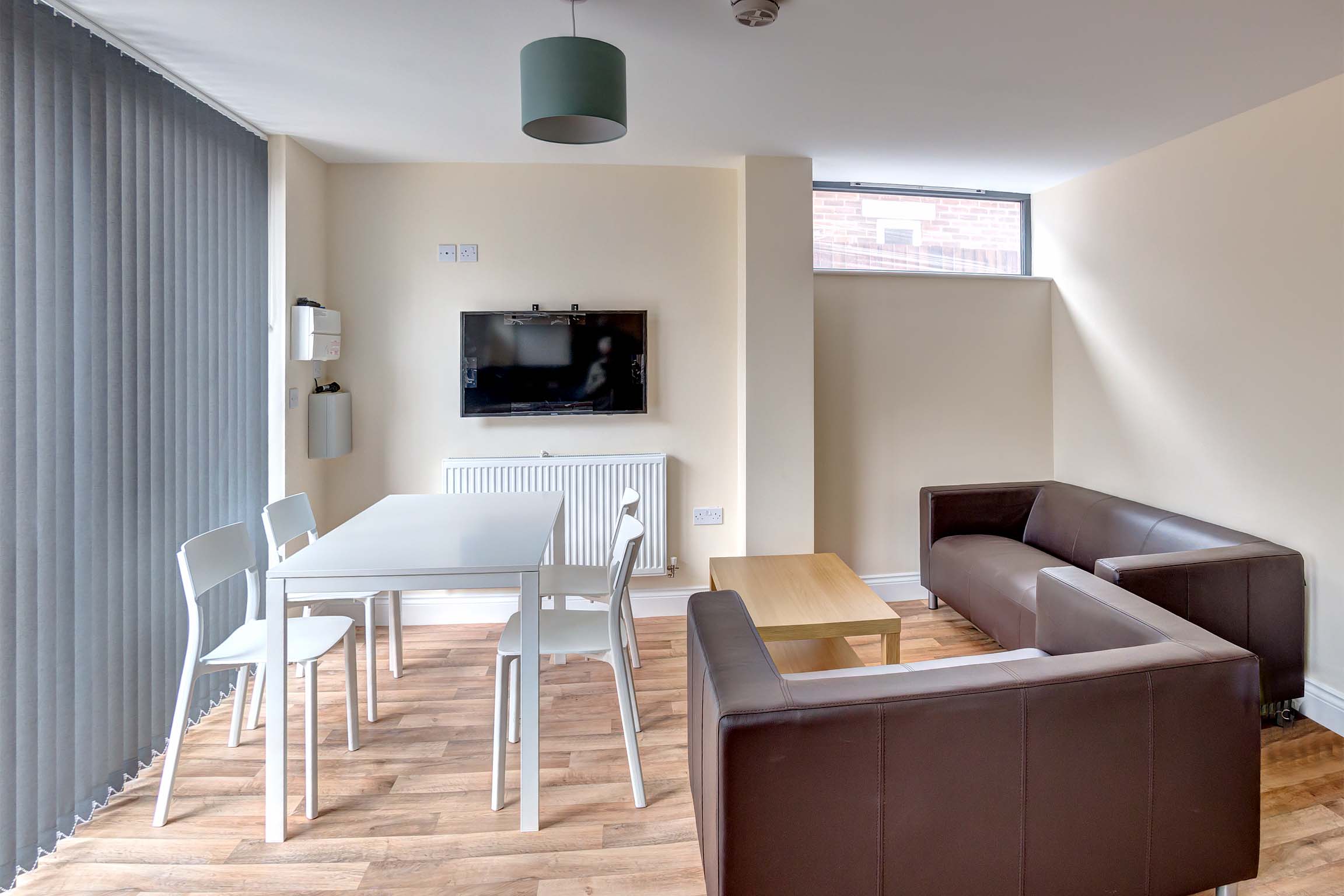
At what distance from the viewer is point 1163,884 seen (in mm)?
1584

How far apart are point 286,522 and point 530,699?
1.49 meters

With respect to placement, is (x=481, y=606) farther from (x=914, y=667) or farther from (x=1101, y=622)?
(x=1101, y=622)

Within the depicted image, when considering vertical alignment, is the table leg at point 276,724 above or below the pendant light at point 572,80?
below

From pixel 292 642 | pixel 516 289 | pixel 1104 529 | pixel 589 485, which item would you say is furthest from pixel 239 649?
pixel 1104 529

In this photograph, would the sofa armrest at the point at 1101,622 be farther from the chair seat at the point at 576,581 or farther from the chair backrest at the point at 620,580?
the chair seat at the point at 576,581

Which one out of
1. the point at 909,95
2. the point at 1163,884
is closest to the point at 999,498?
the point at 909,95

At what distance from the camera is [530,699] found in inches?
85.0

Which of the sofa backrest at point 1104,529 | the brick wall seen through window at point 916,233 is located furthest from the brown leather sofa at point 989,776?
the brick wall seen through window at point 916,233

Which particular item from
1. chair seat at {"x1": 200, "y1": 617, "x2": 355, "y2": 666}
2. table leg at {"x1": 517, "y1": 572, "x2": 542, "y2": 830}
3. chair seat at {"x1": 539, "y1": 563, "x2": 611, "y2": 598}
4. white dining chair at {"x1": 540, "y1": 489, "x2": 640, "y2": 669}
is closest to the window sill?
white dining chair at {"x1": 540, "y1": 489, "x2": 640, "y2": 669}

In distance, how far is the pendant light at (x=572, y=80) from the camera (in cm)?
199

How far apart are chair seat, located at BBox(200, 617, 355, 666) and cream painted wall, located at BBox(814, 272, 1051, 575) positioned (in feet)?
8.96

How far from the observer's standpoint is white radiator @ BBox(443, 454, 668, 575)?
386 centimetres

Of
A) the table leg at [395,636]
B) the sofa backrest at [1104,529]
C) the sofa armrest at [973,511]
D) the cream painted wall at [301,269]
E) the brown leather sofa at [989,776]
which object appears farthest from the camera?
the sofa armrest at [973,511]

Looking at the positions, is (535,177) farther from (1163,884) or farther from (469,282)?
(1163,884)
